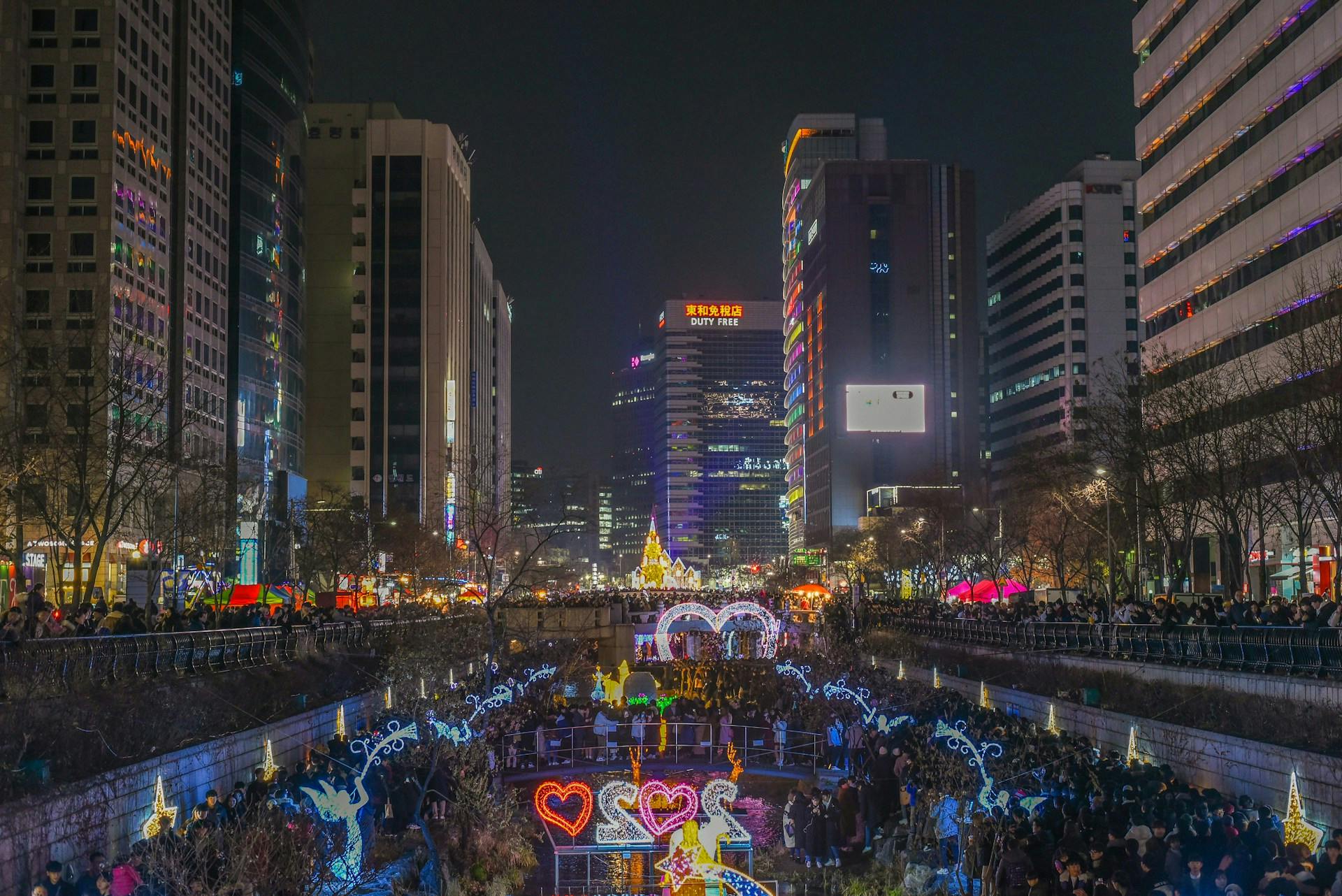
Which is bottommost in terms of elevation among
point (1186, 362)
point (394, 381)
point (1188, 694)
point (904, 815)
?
point (904, 815)

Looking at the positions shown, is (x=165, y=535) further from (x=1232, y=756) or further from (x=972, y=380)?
(x=972, y=380)

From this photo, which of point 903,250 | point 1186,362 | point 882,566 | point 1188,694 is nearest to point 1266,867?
point 1188,694

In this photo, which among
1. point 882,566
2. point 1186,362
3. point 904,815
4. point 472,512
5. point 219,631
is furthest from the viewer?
point 882,566

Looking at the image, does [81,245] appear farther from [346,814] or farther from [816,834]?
[816,834]

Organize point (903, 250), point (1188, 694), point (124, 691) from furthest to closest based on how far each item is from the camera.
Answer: point (903, 250), point (1188, 694), point (124, 691)

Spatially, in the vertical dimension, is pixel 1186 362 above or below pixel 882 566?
above

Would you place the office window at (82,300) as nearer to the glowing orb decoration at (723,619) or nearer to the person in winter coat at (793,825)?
the glowing orb decoration at (723,619)

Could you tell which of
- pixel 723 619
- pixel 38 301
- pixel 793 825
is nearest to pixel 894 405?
pixel 723 619

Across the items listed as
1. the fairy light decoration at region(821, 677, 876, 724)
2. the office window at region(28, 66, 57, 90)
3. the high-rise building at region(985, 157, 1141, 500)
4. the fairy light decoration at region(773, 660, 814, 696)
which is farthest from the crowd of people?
the high-rise building at region(985, 157, 1141, 500)
